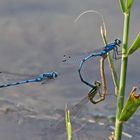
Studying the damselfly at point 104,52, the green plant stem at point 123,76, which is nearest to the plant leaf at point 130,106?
the green plant stem at point 123,76

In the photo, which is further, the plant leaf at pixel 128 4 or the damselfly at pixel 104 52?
the damselfly at pixel 104 52

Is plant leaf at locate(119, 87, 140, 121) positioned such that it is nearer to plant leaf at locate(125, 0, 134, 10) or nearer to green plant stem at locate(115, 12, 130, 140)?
green plant stem at locate(115, 12, 130, 140)

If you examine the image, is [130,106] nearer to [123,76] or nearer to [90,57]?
[123,76]

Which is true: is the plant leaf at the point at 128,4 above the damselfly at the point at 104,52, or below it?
above

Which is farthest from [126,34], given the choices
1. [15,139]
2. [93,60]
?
[15,139]

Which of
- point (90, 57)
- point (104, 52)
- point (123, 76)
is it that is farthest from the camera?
point (90, 57)

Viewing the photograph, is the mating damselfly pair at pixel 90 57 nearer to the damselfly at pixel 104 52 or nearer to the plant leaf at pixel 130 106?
the damselfly at pixel 104 52

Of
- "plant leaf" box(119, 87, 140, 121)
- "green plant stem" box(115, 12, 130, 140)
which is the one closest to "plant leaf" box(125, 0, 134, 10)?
"green plant stem" box(115, 12, 130, 140)

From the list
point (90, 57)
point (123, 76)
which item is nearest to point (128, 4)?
point (123, 76)
